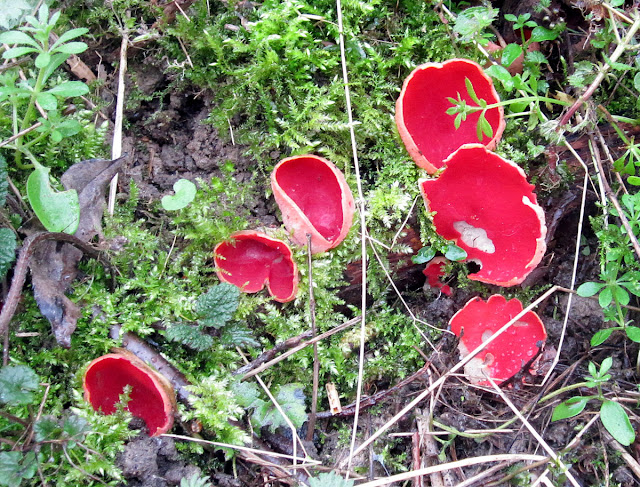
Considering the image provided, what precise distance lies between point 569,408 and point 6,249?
2.23 metres

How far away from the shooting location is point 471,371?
2262 mm

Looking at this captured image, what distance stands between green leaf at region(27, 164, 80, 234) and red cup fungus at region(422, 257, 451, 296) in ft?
5.09

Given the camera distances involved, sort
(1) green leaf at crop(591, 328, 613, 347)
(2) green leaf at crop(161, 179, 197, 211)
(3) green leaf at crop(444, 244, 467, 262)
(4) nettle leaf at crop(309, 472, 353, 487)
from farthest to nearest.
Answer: (3) green leaf at crop(444, 244, 467, 262)
(2) green leaf at crop(161, 179, 197, 211)
(1) green leaf at crop(591, 328, 613, 347)
(4) nettle leaf at crop(309, 472, 353, 487)

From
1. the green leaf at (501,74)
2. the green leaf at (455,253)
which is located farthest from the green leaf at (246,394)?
the green leaf at (501,74)

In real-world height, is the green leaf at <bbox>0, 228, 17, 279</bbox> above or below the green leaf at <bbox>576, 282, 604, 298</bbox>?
above

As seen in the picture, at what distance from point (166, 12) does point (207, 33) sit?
0.28 m

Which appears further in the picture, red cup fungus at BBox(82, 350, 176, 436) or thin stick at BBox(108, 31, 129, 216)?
thin stick at BBox(108, 31, 129, 216)

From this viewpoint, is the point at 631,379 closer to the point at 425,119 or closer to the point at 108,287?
the point at 425,119

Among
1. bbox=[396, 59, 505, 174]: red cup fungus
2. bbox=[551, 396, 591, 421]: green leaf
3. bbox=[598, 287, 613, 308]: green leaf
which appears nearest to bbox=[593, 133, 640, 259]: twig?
bbox=[598, 287, 613, 308]: green leaf

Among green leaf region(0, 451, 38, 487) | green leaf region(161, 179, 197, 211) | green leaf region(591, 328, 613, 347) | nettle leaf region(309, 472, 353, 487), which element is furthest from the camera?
green leaf region(161, 179, 197, 211)

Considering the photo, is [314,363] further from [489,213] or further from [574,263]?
[574,263]

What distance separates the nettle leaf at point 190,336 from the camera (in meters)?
2.02

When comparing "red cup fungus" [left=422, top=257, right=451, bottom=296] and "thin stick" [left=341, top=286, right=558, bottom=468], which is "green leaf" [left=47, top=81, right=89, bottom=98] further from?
"thin stick" [left=341, top=286, right=558, bottom=468]

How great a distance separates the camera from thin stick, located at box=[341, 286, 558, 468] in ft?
6.74
